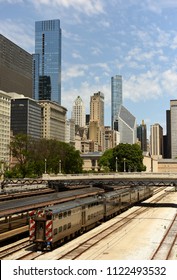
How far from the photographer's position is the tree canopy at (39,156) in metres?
133

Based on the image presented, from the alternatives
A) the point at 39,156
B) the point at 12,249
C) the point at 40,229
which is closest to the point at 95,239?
the point at 12,249

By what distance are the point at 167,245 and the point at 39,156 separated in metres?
99.3

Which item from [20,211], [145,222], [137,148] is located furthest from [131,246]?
[137,148]

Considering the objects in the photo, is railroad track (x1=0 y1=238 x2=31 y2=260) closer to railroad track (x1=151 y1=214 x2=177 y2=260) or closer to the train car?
the train car

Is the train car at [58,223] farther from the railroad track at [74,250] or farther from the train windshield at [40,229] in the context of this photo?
the railroad track at [74,250]

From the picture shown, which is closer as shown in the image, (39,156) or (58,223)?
(58,223)

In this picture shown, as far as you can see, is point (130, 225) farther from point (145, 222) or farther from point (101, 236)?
point (101, 236)

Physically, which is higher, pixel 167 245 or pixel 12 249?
pixel 12 249

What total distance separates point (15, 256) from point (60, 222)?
5.23 m

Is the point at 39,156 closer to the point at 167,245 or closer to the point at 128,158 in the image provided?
the point at 128,158

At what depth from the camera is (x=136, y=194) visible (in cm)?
8681

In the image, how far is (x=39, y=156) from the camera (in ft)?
456

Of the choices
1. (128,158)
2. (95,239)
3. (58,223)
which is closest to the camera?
(58,223)

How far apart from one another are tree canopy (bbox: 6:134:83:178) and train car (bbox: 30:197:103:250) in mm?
79890
